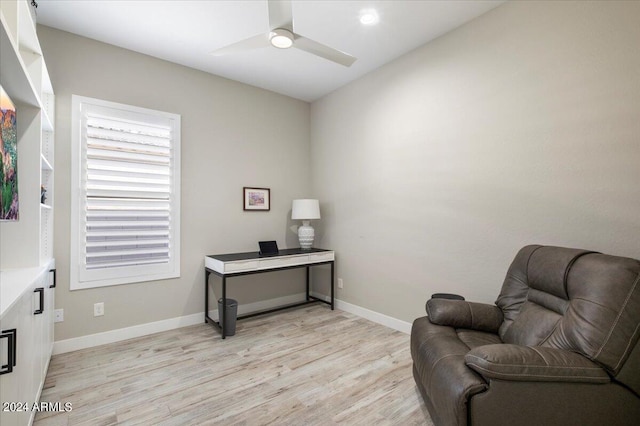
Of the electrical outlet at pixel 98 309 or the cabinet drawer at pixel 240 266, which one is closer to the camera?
the electrical outlet at pixel 98 309

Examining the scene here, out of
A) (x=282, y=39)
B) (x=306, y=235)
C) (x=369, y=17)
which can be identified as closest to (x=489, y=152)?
(x=369, y=17)

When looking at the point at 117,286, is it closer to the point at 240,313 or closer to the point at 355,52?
the point at 240,313

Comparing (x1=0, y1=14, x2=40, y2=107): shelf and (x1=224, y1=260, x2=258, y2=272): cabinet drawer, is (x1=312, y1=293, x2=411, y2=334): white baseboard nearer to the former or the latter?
(x1=224, y1=260, x2=258, y2=272): cabinet drawer

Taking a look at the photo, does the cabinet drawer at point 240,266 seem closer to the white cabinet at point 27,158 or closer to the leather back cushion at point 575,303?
the white cabinet at point 27,158

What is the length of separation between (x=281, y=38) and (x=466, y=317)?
7.36ft

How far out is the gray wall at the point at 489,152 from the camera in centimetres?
209

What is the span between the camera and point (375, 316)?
371cm

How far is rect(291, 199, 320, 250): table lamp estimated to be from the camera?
4117 mm

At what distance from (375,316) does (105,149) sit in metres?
3.36

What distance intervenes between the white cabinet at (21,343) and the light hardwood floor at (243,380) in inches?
15.2

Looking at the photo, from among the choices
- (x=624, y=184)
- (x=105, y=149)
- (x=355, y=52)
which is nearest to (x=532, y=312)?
(x=624, y=184)

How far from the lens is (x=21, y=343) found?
4.92 feet

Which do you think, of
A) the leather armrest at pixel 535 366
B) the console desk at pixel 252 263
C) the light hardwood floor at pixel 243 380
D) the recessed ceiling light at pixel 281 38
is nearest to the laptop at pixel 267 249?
the console desk at pixel 252 263

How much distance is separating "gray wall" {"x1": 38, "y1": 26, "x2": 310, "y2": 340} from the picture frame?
0.21ft
